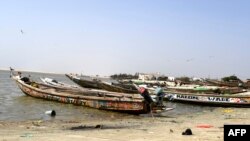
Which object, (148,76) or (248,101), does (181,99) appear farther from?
(148,76)

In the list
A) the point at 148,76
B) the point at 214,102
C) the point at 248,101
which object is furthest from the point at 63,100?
the point at 148,76

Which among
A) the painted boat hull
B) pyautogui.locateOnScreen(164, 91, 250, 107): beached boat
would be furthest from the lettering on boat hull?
the painted boat hull

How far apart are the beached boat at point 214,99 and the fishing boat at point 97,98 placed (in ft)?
22.3

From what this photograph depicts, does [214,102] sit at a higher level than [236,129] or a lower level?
lower

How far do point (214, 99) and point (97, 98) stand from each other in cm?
1020

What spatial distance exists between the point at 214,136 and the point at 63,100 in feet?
59.4

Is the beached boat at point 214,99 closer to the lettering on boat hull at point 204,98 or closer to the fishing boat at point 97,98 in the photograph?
the lettering on boat hull at point 204,98

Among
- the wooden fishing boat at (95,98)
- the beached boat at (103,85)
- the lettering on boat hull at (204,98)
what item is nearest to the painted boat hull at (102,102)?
the wooden fishing boat at (95,98)

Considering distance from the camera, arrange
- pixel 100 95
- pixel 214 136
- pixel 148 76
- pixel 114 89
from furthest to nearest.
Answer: pixel 148 76
pixel 114 89
pixel 100 95
pixel 214 136

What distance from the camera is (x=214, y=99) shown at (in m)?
29.4

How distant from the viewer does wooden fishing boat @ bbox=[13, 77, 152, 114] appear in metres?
21.1

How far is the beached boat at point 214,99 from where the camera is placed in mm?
27842

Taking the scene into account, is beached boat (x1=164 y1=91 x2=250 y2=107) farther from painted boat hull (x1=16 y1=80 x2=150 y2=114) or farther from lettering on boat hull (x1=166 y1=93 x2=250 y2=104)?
painted boat hull (x1=16 y1=80 x2=150 y2=114)

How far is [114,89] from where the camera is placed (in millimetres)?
38594
